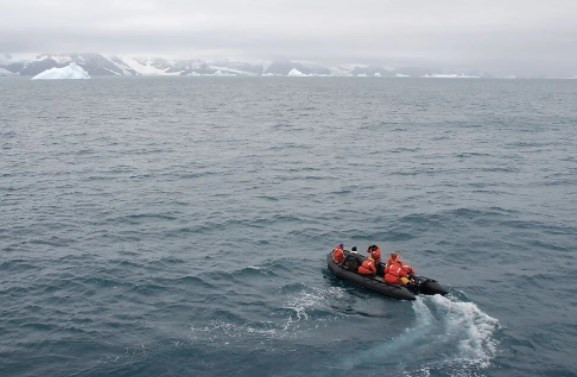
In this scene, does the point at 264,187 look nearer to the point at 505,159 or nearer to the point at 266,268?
the point at 266,268

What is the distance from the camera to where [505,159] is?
63.4 metres

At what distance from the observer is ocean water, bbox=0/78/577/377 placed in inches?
957

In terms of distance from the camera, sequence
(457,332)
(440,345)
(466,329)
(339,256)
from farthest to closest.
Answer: (339,256) → (466,329) → (457,332) → (440,345)

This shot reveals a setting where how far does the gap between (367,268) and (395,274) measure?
2.01 metres

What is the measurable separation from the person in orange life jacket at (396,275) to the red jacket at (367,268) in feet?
3.95

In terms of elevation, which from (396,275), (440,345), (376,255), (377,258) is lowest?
(440,345)

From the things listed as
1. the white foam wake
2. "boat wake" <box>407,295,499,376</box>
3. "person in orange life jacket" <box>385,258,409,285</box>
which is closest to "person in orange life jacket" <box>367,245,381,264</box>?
"person in orange life jacket" <box>385,258,409,285</box>

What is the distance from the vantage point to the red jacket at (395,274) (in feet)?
99.7

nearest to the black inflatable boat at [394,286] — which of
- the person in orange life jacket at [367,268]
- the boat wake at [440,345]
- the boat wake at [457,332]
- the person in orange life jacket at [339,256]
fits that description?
the person in orange life jacket at [367,268]

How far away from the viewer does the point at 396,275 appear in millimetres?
30406

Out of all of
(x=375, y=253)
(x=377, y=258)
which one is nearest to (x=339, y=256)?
(x=375, y=253)

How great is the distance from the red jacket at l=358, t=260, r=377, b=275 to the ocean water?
A: 145 cm

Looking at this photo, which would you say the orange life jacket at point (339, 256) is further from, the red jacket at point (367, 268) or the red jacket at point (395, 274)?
the red jacket at point (395, 274)

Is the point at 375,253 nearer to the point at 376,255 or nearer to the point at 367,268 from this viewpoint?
the point at 376,255
